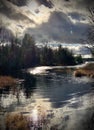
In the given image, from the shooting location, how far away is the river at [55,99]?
9.67ft

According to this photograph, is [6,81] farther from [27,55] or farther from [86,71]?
[86,71]

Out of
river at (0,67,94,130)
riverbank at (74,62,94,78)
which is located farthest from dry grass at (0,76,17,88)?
riverbank at (74,62,94,78)

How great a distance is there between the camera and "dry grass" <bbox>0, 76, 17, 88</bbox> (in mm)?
2953

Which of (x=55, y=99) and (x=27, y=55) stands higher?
(x=27, y=55)

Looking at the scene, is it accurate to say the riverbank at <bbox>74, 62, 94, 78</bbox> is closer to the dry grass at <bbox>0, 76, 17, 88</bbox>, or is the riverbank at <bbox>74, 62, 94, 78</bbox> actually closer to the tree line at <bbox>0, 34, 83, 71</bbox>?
the tree line at <bbox>0, 34, 83, 71</bbox>

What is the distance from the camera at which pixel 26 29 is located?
10.1 feet

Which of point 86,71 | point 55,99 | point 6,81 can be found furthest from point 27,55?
point 86,71

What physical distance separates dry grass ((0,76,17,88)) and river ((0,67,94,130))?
5cm

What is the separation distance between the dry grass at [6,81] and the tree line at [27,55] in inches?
3.1

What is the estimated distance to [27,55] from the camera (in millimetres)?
3062

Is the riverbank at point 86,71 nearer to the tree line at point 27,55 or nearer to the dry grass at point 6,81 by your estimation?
the tree line at point 27,55

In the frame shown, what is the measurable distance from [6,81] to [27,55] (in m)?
0.30

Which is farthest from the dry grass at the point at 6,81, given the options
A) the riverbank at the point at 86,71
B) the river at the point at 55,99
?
the riverbank at the point at 86,71

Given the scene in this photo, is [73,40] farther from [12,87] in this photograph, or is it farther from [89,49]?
[12,87]
